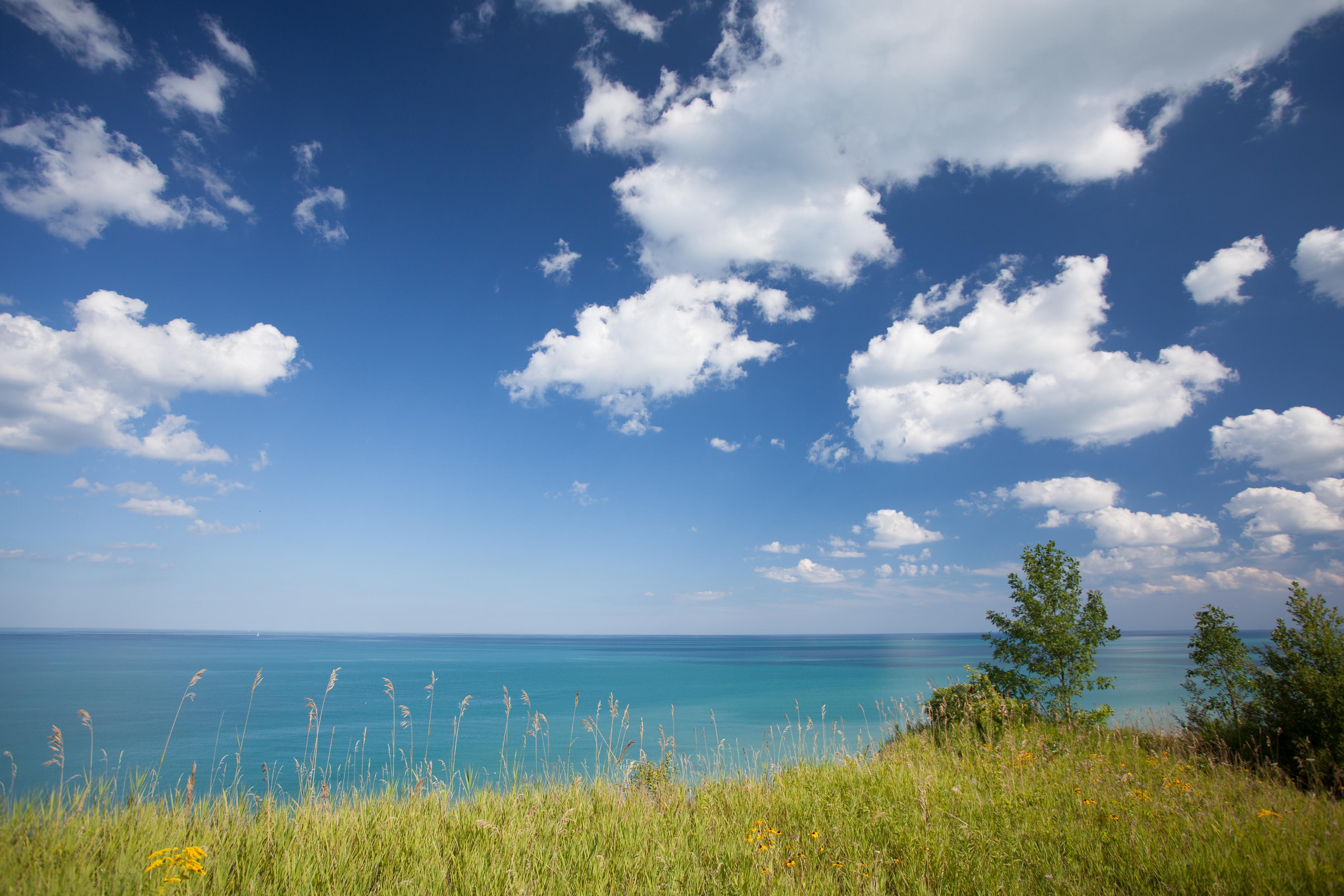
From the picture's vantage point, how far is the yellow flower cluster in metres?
2.86

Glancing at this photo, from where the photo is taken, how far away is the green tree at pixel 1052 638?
16.3 meters

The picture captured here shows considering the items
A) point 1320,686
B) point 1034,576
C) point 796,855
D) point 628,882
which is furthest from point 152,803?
point 1034,576

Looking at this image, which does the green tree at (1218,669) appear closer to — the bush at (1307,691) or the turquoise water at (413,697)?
the bush at (1307,691)

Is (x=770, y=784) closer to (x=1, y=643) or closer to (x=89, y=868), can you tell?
(x=89, y=868)

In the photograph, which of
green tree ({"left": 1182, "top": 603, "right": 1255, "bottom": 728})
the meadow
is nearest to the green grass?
the meadow

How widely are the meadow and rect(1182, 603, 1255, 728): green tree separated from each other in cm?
944

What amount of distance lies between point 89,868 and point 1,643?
935 ft

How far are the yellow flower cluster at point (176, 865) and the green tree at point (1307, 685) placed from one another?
1339cm

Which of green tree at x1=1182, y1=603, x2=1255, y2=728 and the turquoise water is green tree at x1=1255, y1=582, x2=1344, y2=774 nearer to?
green tree at x1=1182, y1=603, x2=1255, y2=728

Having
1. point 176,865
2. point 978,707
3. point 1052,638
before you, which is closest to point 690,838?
point 176,865

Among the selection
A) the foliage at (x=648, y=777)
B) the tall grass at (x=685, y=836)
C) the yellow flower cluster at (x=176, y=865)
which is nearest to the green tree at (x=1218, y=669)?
the tall grass at (x=685, y=836)

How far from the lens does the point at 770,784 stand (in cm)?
671

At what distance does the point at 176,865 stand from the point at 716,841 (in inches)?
136

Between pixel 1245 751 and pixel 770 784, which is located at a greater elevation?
pixel 770 784
